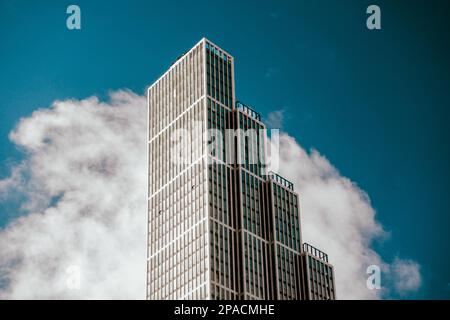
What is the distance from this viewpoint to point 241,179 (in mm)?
199625

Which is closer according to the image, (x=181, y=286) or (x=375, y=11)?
(x=375, y=11)

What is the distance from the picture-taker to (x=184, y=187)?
197750 millimetres

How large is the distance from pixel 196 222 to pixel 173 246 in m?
8.68

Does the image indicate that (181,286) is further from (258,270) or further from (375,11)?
(375,11)
